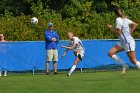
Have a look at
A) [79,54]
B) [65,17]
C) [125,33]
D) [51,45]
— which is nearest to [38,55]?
[51,45]

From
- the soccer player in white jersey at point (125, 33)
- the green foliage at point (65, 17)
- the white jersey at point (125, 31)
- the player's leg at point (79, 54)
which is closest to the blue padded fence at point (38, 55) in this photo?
the player's leg at point (79, 54)

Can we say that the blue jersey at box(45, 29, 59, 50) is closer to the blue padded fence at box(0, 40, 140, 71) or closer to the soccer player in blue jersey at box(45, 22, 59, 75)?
the soccer player in blue jersey at box(45, 22, 59, 75)

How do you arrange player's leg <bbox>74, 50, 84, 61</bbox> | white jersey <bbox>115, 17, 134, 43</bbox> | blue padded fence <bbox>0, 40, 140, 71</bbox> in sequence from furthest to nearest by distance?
blue padded fence <bbox>0, 40, 140, 71</bbox> < player's leg <bbox>74, 50, 84, 61</bbox> < white jersey <bbox>115, 17, 134, 43</bbox>

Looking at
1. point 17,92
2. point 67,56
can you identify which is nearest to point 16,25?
point 67,56

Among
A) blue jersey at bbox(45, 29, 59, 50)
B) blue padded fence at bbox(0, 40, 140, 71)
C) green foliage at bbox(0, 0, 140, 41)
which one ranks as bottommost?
blue padded fence at bbox(0, 40, 140, 71)

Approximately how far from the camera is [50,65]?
21.0m

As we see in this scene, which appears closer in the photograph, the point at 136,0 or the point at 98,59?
the point at 98,59

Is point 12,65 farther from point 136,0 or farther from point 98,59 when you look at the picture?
point 136,0

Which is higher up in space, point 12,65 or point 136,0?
point 136,0

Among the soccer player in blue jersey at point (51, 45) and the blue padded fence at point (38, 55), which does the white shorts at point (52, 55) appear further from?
the blue padded fence at point (38, 55)

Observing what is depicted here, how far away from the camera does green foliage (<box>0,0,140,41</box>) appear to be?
2748cm

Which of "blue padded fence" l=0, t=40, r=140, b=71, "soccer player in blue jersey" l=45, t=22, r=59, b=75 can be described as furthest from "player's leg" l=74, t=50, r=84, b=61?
"blue padded fence" l=0, t=40, r=140, b=71

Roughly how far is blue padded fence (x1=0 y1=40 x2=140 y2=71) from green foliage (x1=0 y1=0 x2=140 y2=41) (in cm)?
560

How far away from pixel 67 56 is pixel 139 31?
11602 mm
